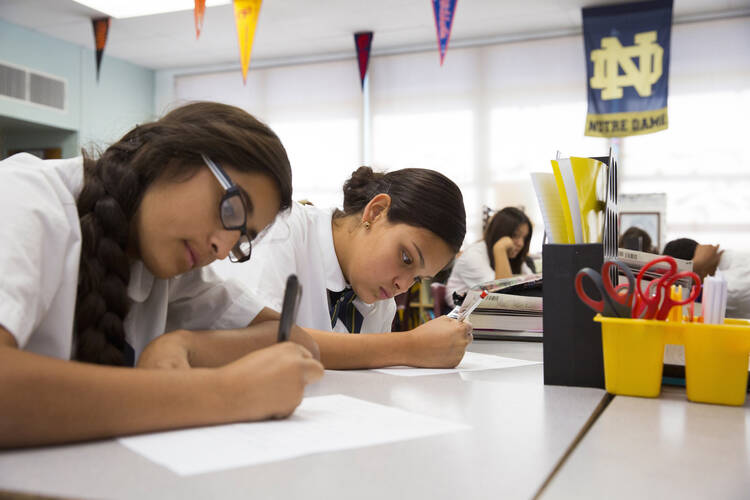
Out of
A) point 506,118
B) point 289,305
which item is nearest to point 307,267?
point 289,305

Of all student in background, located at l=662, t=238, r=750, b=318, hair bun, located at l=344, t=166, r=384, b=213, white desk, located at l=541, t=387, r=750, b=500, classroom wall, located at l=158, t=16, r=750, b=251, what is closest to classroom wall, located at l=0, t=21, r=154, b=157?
classroom wall, located at l=158, t=16, r=750, b=251

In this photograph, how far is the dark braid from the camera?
91cm

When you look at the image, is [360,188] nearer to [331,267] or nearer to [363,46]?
[331,267]

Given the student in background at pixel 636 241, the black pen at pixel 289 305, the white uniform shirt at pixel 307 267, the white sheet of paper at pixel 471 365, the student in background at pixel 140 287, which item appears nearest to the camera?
the student in background at pixel 140 287

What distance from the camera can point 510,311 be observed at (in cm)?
164

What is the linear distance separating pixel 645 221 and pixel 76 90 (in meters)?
5.09

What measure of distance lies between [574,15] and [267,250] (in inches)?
177

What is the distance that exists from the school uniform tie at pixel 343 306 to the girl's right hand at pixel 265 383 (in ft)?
2.87

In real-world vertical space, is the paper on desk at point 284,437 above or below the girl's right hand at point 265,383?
below

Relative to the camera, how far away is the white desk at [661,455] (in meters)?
0.55

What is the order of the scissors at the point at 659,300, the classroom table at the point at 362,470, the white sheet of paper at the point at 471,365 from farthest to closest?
the white sheet of paper at the point at 471,365, the scissors at the point at 659,300, the classroom table at the point at 362,470

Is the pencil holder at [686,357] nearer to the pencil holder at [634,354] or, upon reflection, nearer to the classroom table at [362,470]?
the pencil holder at [634,354]

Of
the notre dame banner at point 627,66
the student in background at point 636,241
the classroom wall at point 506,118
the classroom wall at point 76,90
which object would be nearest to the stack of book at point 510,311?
the student in background at point 636,241

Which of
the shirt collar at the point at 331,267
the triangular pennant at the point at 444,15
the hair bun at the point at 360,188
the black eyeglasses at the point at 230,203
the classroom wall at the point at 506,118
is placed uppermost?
the triangular pennant at the point at 444,15
